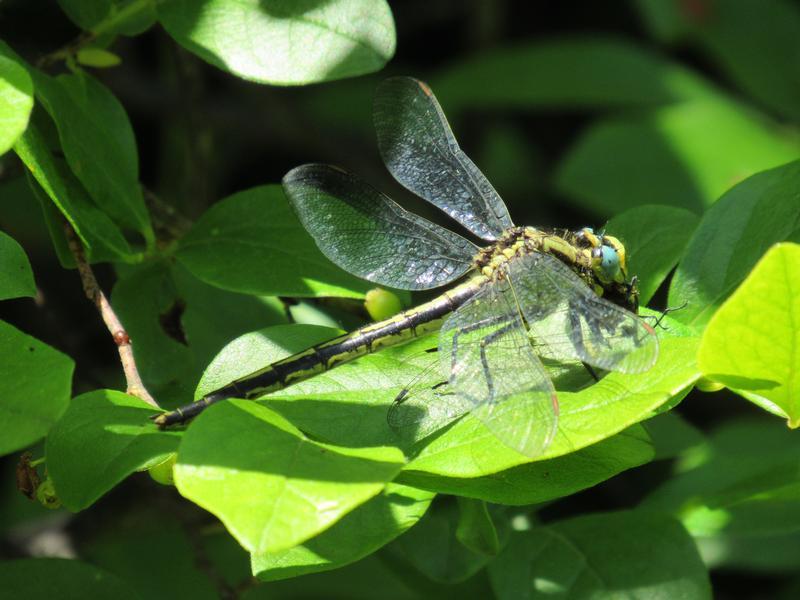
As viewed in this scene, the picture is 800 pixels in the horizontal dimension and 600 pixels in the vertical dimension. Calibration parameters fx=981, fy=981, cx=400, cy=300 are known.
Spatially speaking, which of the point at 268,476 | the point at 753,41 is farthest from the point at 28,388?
the point at 753,41

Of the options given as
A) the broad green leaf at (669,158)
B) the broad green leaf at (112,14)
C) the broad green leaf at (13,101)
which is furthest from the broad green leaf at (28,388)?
the broad green leaf at (669,158)

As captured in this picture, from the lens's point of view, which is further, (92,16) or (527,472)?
(92,16)

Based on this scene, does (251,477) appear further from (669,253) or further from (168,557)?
(168,557)

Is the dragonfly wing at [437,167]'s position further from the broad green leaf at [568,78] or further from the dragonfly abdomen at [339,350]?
the broad green leaf at [568,78]

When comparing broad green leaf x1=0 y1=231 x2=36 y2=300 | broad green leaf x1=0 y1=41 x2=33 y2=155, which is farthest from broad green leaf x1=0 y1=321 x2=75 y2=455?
broad green leaf x1=0 y1=41 x2=33 y2=155

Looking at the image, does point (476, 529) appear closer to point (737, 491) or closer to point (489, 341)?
point (489, 341)

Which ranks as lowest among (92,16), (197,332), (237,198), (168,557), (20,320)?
(168,557)

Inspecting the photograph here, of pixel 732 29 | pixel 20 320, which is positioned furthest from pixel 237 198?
pixel 732 29
